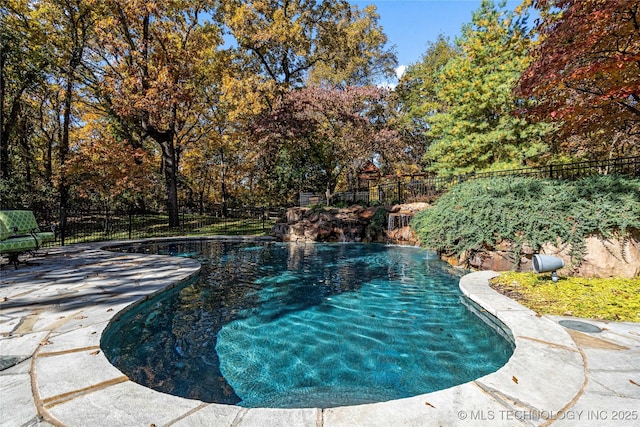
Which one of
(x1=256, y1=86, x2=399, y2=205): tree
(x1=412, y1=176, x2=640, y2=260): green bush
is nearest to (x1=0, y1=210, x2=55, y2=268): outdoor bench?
(x1=412, y1=176, x2=640, y2=260): green bush

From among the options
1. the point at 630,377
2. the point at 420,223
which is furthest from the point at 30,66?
the point at 630,377

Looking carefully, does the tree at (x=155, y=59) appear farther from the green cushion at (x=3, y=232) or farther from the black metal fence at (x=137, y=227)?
the green cushion at (x=3, y=232)

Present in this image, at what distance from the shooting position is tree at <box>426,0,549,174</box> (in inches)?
511

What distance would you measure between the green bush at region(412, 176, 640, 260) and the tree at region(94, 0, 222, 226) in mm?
13374

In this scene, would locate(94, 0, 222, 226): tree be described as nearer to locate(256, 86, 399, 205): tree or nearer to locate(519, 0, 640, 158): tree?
locate(256, 86, 399, 205): tree

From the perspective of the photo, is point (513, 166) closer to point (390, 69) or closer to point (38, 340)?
point (38, 340)

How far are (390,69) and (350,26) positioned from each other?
19.3ft

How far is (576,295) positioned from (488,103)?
11.5 m

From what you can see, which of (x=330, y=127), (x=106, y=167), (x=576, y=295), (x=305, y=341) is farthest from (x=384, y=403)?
(x=106, y=167)

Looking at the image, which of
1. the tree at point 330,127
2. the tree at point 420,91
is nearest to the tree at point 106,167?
the tree at point 330,127

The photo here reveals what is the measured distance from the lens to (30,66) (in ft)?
43.5

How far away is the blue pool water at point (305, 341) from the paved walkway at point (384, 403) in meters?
0.44

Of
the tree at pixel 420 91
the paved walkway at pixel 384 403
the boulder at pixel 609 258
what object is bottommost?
the paved walkway at pixel 384 403

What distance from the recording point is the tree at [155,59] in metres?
14.5
